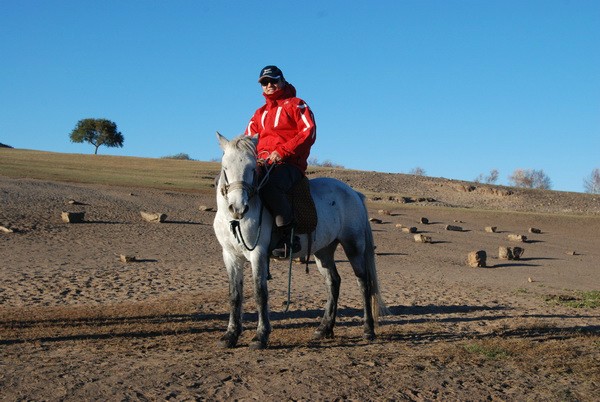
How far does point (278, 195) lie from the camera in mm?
7457

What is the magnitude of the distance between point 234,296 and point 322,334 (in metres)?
1.33

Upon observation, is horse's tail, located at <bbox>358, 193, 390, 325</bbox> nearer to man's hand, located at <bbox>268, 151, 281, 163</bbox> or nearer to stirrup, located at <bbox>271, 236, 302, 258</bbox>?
stirrup, located at <bbox>271, 236, 302, 258</bbox>

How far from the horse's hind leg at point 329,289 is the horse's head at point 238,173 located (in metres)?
2.10

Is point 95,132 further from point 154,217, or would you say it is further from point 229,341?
point 229,341

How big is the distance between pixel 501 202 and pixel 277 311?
3643 cm

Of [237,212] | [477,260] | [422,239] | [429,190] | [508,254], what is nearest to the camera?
[237,212]


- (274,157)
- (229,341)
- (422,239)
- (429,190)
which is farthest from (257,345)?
(429,190)

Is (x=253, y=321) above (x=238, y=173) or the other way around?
the other way around

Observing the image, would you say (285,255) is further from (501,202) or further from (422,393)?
(501,202)

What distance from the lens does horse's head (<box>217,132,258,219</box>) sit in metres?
6.79

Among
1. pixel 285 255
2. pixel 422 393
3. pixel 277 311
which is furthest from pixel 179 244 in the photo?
pixel 422 393

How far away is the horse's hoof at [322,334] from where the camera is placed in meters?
8.20

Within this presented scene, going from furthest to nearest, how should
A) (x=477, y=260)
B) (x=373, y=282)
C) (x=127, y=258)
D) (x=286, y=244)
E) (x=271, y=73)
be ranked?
1. (x=477, y=260)
2. (x=127, y=258)
3. (x=373, y=282)
4. (x=271, y=73)
5. (x=286, y=244)

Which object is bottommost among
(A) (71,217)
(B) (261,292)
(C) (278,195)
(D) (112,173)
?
(B) (261,292)
